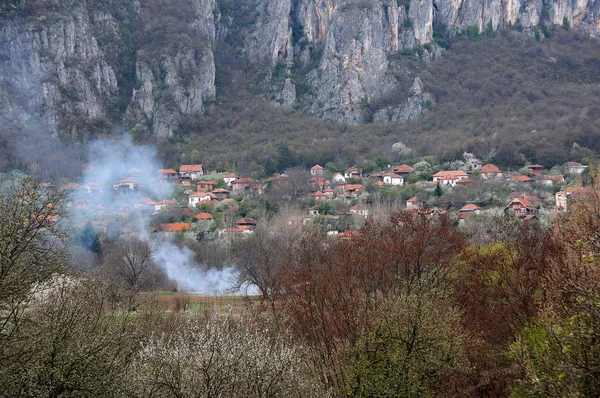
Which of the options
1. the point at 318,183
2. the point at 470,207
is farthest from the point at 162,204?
the point at 470,207

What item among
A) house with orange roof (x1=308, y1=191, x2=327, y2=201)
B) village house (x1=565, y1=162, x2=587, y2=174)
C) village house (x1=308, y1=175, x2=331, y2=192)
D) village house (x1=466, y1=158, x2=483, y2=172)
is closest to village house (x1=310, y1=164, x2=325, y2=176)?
village house (x1=308, y1=175, x2=331, y2=192)

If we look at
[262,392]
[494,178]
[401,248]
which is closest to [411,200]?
[494,178]

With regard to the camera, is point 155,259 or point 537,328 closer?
point 537,328

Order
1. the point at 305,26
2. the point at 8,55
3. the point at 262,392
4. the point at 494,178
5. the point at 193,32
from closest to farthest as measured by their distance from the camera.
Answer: the point at 262,392
the point at 494,178
the point at 8,55
the point at 193,32
the point at 305,26

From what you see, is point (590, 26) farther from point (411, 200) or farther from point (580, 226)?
point (580, 226)

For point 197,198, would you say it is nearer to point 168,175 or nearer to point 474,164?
point 168,175

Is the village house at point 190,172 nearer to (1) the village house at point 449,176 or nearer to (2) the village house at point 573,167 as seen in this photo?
(1) the village house at point 449,176

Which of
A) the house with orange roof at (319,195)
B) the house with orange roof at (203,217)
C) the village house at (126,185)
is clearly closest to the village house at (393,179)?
the house with orange roof at (319,195)
